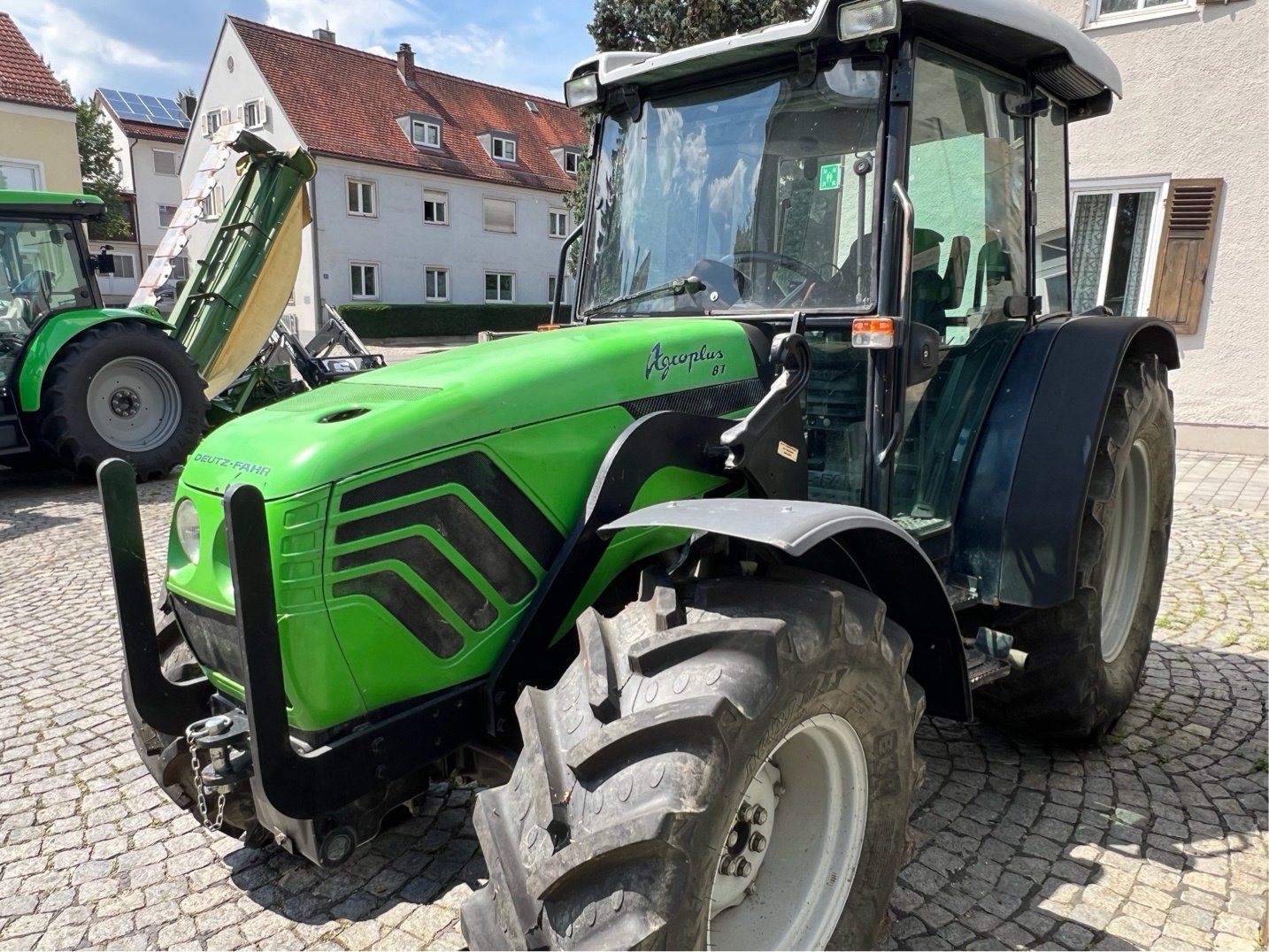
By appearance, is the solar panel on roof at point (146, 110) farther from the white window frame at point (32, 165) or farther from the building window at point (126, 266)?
the white window frame at point (32, 165)

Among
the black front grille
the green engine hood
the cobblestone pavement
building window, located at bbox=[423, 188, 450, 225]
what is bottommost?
the cobblestone pavement

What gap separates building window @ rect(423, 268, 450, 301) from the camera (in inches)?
1203

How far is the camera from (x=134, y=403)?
8391 mm

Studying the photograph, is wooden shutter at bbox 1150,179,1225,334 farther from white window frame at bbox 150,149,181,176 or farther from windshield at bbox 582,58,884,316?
white window frame at bbox 150,149,181,176

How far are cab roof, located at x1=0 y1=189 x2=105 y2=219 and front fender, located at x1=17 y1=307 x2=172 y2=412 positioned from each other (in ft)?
2.98

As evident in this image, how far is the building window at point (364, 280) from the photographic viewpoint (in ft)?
93.2

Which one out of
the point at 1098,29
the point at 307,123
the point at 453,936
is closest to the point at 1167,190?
the point at 1098,29

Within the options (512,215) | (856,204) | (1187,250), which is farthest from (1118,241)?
(512,215)

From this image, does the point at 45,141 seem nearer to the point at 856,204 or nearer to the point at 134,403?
the point at 134,403

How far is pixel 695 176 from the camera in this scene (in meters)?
2.89

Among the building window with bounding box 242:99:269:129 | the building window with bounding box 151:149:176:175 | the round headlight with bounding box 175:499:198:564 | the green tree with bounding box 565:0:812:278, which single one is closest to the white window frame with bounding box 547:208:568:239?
the building window with bounding box 242:99:269:129

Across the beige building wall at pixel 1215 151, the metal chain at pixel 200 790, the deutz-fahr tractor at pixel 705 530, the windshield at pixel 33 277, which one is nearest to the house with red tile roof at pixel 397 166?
the windshield at pixel 33 277

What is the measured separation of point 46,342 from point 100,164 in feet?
141

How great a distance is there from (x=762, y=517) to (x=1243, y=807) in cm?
226
